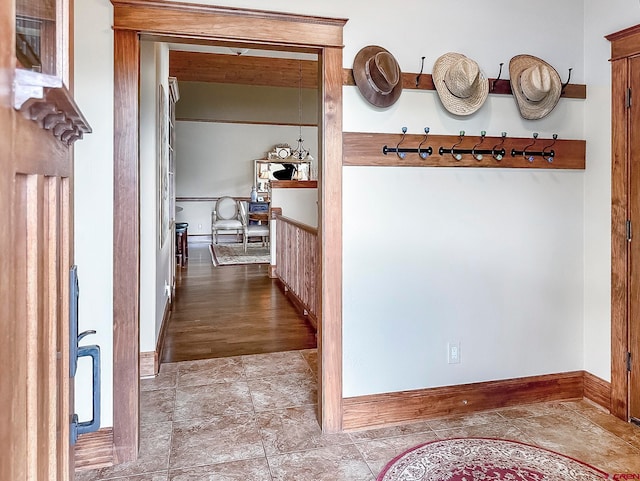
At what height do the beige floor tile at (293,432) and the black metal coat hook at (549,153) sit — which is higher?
the black metal coat hook at (549,153)

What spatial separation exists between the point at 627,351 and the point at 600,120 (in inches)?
51.5

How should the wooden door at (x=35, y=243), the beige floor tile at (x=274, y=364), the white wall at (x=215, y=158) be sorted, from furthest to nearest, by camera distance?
1. the white wall at (x=215, y=158)
2. the beige floor tile at (x=274, y=364)
3. the wooden door at (x=35, y=243)

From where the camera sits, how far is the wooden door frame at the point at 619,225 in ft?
8.20

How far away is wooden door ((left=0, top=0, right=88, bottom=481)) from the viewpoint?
513 mm

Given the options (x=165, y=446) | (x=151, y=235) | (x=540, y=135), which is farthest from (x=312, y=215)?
(x=165, y=446)

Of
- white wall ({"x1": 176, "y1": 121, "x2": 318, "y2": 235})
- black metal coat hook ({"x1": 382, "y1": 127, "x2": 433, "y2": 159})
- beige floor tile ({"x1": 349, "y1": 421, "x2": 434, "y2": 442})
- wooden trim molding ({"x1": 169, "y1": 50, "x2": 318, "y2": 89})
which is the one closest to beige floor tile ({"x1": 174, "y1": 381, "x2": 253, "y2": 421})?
beige floor tile ({"x1": 349, "y1": 421, "x2": 434, "y2": 442})

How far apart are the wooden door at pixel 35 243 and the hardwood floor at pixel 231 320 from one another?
2805mm

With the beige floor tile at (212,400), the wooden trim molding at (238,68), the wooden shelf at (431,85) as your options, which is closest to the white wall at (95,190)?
the beige floor tile at (212,400)

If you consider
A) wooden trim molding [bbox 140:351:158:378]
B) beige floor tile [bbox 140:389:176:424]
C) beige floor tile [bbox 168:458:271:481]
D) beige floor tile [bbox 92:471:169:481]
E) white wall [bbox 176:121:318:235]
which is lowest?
beige floor tile [bbox 92:471:169:481]

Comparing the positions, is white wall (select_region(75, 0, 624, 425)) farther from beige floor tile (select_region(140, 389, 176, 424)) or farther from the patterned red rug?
beige floor tile (select_region(140, 389, 176, 424))

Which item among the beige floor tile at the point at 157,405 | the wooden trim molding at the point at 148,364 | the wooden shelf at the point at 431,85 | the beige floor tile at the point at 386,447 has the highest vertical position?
the wooden shelf at the point at 431,85

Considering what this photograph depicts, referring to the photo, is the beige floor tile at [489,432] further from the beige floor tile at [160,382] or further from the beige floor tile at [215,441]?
the beige floor tile at [160,382]

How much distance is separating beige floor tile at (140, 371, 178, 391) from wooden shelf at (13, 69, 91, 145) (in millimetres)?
2539

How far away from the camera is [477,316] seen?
262 cm
